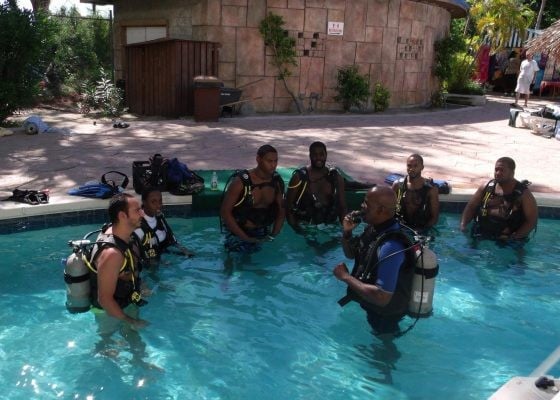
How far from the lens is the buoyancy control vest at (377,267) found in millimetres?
3602

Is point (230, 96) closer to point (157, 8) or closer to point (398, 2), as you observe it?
point (157, 8)

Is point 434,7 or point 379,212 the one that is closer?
point 379,212

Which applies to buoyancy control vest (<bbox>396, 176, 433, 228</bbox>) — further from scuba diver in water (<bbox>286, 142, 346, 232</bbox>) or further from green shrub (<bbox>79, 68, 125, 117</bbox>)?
green shrub (<bbox>79, 68, 125, 117</bbox>)

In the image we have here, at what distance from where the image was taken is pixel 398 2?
52.7 feet

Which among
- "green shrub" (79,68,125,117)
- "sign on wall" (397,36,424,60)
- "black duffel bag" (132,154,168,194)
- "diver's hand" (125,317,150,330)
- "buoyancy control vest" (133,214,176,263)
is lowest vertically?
"diver's hand" (125,317,150,330)

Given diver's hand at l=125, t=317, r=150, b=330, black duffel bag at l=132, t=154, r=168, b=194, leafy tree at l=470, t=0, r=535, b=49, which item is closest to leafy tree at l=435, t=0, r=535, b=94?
leafy tree at l=470, t=0, r=535, b=49

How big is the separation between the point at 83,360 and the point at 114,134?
779 cm

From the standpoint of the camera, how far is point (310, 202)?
6.10m

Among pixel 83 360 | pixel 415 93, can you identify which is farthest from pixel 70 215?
pixel 415 93

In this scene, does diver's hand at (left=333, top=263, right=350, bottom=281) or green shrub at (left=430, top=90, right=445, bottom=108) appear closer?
diver's hand at (left=333, top=263, right=350, bottom=281)

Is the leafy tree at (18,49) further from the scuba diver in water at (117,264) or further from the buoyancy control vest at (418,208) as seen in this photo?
the scuba diver in water at (117,264)

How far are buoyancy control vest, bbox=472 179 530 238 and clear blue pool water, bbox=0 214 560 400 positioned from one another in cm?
34

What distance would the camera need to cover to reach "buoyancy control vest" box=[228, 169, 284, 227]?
554cm

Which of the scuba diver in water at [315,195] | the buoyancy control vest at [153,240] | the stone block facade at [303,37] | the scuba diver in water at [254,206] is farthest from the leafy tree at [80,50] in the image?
the buoyancy control vest at [153,240]
